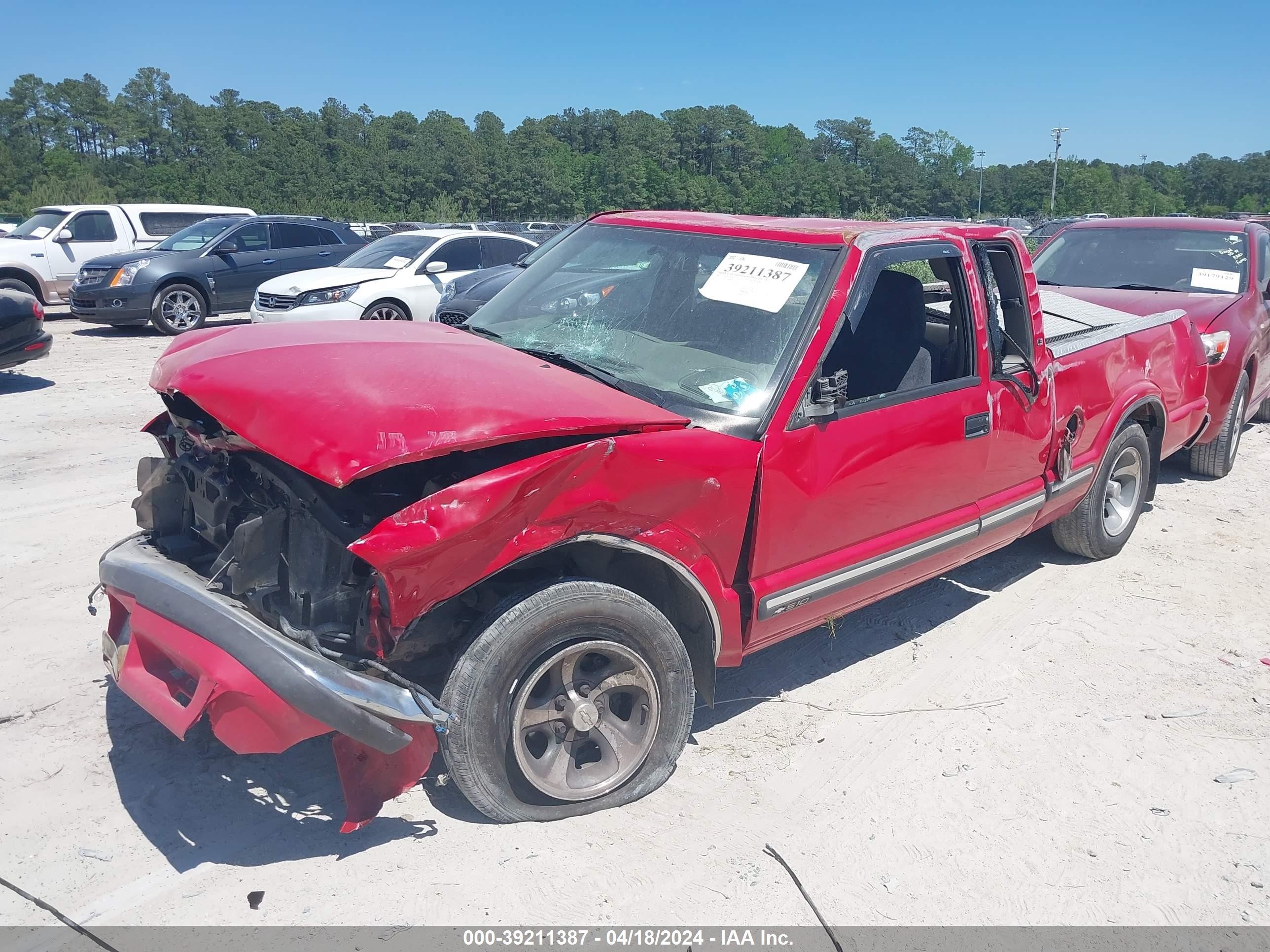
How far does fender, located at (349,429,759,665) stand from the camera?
2.58 m

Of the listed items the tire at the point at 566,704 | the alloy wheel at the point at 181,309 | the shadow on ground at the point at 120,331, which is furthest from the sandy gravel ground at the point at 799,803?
the shadow on ground at the point at 120,331

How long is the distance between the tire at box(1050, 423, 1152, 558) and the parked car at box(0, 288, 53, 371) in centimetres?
931

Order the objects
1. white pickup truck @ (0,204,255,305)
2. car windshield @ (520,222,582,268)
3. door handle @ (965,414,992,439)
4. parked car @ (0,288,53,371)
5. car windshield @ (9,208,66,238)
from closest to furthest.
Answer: door handle @ (965,414,992,439), car windshield @ (520,222,582,268), parked car @ (0,288,53,371), white pickup truck @ (0,204,255,305), car windshield @ (9,208,66,238)

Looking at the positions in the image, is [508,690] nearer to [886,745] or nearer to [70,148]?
[886,745]

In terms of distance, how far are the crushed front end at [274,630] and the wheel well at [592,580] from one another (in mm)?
206

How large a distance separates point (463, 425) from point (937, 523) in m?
2.24

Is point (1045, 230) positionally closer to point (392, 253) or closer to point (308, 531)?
point (392, 253)

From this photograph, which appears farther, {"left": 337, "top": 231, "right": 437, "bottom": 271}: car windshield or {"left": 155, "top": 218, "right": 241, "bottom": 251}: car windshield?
{"left": 155, "top": 218, "right": 241, "bottom": 251}: car windshield

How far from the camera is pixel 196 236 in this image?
1483 cm

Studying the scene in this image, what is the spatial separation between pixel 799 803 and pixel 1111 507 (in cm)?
343

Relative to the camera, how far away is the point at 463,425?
271cm

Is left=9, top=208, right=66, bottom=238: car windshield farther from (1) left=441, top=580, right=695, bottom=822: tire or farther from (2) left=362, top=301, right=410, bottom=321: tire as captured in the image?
(1) left=441, top=580, right=695, bottom=822: tire

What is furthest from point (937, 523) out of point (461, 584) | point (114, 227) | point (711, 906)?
point (114, 227)

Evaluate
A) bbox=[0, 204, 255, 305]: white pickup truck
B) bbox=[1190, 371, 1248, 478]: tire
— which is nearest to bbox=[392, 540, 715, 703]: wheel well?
bbox=[1190, 371, 1248, 478]: tire
